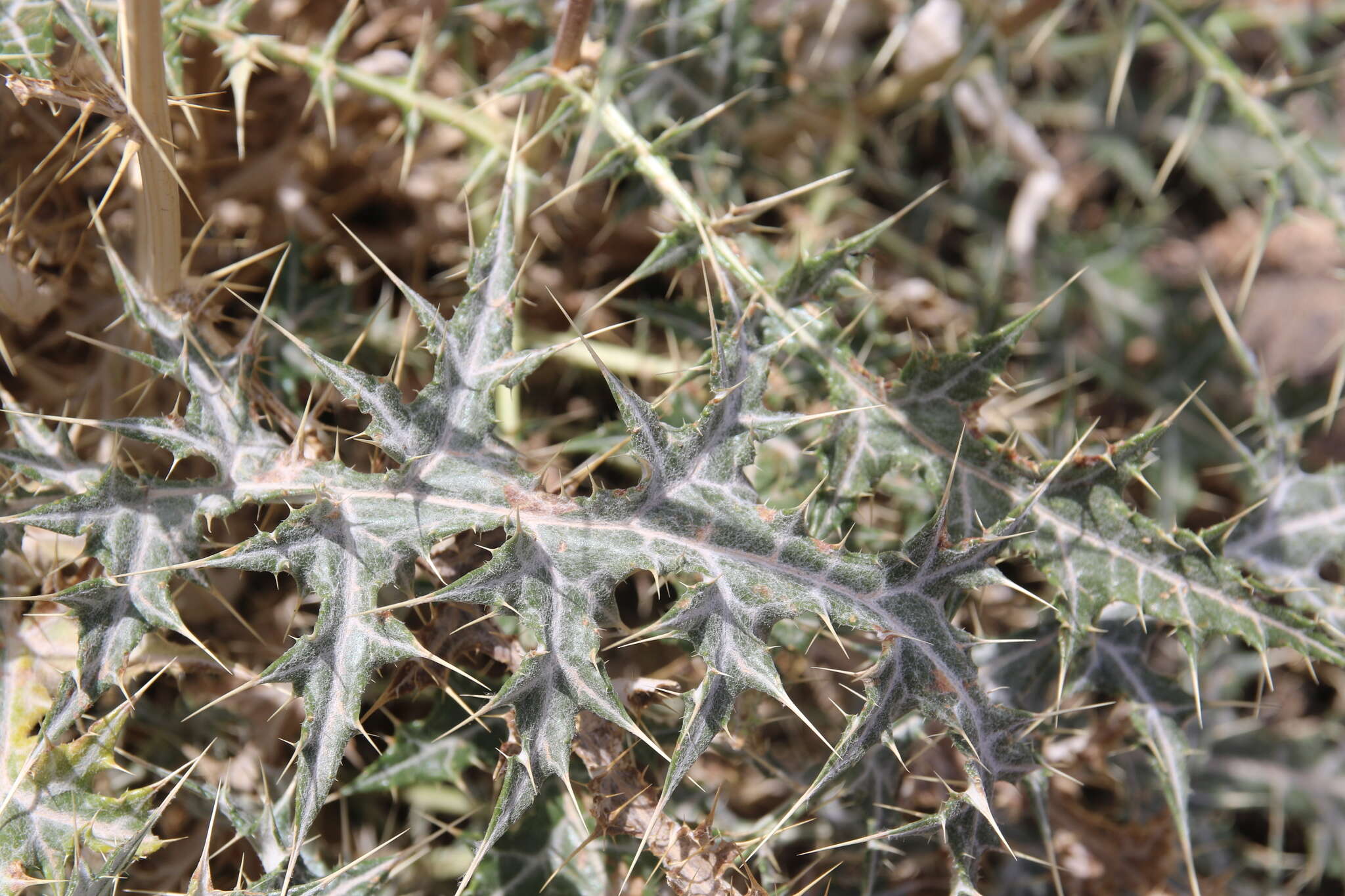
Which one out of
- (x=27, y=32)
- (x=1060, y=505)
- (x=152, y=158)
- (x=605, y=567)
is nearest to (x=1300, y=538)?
(x=1060, y=505)

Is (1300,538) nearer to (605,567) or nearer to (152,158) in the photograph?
(605,567)

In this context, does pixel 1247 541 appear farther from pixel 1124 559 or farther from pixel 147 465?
pixel 147 465

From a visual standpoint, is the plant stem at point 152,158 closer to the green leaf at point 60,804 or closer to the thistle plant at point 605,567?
the thistle plant at point 605,567

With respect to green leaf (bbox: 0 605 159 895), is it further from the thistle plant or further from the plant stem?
the plant stem

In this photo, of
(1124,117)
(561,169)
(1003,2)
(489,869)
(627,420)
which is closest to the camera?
(627,420)

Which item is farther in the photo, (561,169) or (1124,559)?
(561,169)

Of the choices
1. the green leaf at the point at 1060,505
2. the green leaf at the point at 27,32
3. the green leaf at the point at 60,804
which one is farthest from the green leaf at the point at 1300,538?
the green leaf at the point at 27,32

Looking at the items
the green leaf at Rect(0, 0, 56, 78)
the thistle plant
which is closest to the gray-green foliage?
the thistle plant

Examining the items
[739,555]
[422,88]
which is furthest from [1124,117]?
[739,555]
